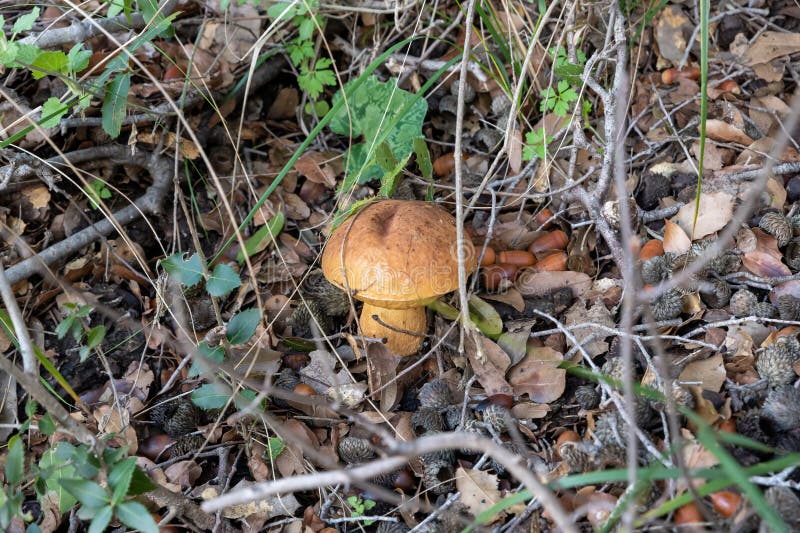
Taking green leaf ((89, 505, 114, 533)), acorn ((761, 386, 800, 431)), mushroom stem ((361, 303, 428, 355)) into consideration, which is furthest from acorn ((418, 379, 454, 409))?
green leaf ((89, 505, 114, 533))

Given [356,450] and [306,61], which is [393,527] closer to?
[356,450]

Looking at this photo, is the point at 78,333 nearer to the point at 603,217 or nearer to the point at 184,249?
the point at 184,249

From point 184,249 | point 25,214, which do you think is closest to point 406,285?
point 184,249

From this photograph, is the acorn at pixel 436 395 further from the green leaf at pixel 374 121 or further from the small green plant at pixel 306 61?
the small green plant at pixel 306 61

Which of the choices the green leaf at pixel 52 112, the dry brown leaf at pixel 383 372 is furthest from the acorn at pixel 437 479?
the green leaf at pixel 52 112

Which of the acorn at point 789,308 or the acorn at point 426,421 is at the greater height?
the acorn at point 789,308
